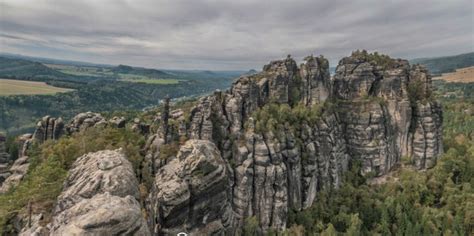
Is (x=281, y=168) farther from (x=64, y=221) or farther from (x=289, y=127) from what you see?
(x=64, y=221)

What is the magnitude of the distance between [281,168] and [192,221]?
101ft

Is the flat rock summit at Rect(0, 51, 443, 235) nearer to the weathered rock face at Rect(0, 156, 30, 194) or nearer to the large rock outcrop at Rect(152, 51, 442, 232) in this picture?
the large rock outcrop at Rect(152, 51, 442, 232)

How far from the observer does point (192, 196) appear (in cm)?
3111

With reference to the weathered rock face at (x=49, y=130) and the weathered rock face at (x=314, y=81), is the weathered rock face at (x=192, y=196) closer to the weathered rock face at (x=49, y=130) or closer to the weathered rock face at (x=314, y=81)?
the weathered rock face at (x=314, y=81)

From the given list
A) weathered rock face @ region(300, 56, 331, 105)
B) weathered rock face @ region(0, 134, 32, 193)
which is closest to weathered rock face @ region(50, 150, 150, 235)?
weathered rock face @ region(0, 134, 32, 193)

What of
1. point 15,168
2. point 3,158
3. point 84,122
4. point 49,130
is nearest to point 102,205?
point 84,122

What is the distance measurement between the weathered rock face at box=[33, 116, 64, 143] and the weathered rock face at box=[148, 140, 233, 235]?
165ft

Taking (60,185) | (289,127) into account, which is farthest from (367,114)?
(60,185)

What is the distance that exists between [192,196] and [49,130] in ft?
189

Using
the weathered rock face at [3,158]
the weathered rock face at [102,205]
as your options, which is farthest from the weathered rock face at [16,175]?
the weathered rock face at [102,205]

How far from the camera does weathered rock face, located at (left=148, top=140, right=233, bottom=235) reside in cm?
2969

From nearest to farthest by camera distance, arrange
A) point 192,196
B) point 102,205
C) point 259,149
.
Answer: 1. point 102,205
2. point 192,196
3. point 259,149

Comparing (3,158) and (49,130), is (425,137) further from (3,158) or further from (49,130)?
(3,158)

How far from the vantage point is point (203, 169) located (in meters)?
32.4
